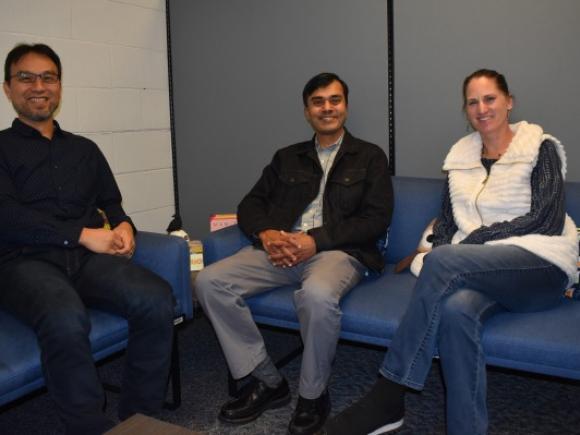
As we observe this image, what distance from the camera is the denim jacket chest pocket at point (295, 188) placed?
259 centimetres

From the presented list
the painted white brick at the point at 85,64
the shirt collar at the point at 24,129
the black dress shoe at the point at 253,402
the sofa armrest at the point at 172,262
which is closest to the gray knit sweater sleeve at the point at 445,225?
the black dress shoe at the point at 253,402

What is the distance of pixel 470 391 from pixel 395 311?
15.8 inches

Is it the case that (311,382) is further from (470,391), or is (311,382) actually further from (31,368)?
(31,368)

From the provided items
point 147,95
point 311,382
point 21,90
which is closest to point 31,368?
point 311,382

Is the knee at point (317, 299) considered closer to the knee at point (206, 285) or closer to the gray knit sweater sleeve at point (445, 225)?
the knee at point (206, 285)

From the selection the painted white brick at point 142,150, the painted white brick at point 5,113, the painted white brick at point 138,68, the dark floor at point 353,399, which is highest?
the painted white brick at point 138,68

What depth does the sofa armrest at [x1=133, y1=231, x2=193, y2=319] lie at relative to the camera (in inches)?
92.0

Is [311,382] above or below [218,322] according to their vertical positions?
below

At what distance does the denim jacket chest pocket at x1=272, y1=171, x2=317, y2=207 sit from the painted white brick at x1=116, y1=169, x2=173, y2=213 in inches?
44.7

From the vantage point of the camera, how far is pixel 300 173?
2645 millimetres

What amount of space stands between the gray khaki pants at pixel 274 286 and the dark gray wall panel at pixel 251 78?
912 mm

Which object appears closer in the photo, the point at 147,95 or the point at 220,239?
the point at 220,239

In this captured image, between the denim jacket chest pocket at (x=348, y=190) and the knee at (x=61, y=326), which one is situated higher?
the denim jacket chest pocket at (x=348, y=190)

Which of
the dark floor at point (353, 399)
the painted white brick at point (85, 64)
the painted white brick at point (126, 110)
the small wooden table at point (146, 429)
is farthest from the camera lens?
the painted white brick at point (126, 110)
